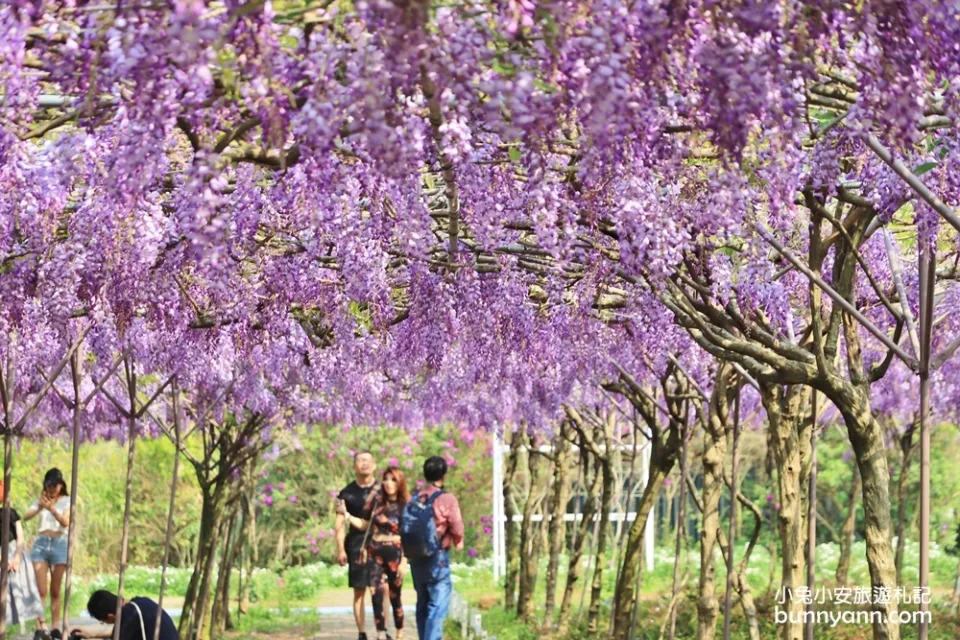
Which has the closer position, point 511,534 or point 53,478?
point 53,478

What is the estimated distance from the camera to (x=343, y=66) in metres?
4.10

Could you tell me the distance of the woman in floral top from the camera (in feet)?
35.8

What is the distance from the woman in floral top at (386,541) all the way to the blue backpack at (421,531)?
0.88 metres

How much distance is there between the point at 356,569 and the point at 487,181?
18.7 feet

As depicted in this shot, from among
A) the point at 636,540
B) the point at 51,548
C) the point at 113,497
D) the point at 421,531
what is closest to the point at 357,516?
the point at 421,531

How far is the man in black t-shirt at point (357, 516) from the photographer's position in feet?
35.8

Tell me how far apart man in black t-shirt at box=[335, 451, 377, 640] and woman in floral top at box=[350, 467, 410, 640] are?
0.08 metres

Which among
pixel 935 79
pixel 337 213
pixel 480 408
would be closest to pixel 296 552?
pixel 480 408

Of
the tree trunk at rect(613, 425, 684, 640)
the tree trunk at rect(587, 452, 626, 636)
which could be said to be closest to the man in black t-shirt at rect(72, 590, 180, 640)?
the tree trunk at rect(613, 425, 684, 640)

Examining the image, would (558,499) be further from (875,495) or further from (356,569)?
(875,495)

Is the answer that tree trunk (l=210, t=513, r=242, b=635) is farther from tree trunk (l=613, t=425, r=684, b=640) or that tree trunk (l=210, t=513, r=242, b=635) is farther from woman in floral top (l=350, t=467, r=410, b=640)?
tree trunk (l=613, t=425, r=684, b=640)

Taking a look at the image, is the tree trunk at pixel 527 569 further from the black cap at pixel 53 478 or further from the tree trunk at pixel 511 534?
the black cap at pixel 53 478

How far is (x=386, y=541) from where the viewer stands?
1120 cm

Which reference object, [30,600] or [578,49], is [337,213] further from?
[30,600]
